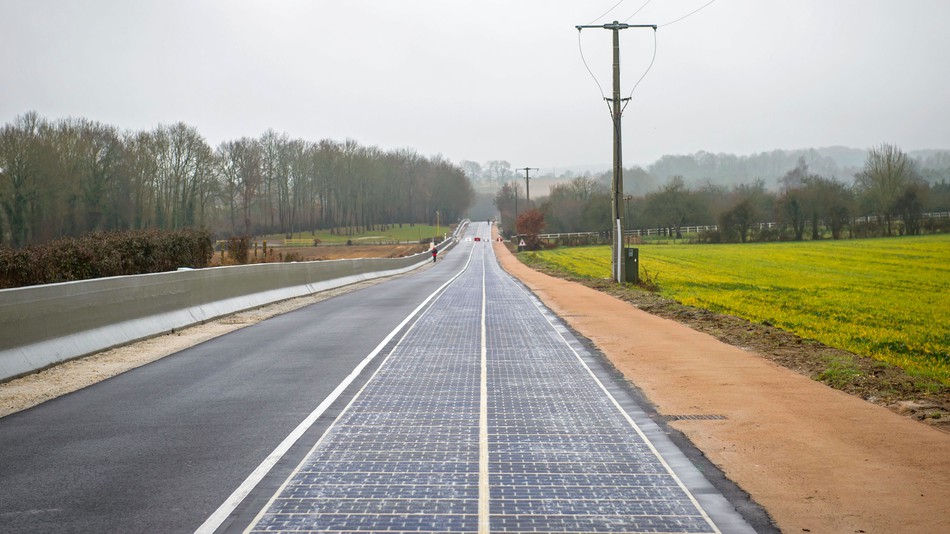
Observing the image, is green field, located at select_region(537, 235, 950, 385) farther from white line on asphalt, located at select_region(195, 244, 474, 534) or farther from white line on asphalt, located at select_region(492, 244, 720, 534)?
white line on asphalt, located at select_region(195, 244, 474, 534)

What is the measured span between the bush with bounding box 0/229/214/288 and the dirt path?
12.2m

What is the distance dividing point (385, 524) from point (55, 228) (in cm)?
7196

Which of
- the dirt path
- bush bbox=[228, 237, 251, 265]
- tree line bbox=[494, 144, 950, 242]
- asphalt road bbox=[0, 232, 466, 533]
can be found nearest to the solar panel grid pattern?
asphalt road bbox=[0, 232, 466, 533]

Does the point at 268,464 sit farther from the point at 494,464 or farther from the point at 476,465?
the point at 494,464

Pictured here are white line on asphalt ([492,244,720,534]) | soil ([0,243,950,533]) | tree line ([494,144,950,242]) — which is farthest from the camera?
tree line ([494,144,950,242])

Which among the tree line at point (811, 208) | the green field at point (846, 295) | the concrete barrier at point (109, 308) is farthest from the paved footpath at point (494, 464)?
the tree line at point (811, 208)

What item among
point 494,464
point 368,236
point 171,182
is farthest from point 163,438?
point 368,236

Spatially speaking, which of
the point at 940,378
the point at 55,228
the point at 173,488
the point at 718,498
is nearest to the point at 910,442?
the point at 718,498

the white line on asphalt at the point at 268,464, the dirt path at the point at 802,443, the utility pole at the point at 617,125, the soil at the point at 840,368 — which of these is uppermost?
the utility pole at the point at 617,125

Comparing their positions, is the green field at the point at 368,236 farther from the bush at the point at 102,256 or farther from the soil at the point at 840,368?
the soil at the point at 840,368

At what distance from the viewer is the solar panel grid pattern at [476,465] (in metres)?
5.63

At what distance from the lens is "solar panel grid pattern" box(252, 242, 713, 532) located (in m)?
5.63

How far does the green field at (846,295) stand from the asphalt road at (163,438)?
345 inches

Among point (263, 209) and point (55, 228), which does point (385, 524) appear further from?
point (263, 209)
